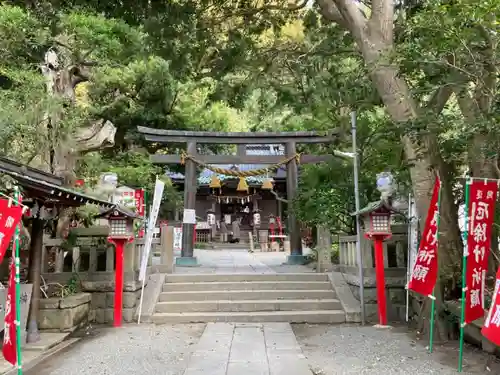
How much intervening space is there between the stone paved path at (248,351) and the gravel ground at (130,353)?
10.0 inches

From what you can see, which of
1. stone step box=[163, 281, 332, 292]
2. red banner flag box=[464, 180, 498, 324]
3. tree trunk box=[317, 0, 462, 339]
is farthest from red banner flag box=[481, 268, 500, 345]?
stone step box=[163, 281, 332, 292]

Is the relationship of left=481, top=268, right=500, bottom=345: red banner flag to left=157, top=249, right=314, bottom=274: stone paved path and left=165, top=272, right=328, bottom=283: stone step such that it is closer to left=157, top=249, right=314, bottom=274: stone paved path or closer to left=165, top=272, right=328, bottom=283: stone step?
left=165, top=272, right=328, bottom=283: stone step

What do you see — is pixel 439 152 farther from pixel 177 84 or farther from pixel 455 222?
pixel 177 84

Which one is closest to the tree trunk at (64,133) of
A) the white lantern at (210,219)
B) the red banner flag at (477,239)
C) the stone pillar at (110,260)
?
the stone pillar at (110,260)

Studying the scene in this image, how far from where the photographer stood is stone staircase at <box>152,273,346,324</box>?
26.2 ft

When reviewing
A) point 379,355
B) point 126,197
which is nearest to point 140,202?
point 126,197

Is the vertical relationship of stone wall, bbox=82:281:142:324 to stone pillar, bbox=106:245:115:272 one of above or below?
below

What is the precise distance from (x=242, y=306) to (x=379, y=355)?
3.20 meters

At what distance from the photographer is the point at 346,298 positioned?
852 centimetres

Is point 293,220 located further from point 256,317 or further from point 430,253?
point 430,253

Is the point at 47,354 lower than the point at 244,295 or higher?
lower

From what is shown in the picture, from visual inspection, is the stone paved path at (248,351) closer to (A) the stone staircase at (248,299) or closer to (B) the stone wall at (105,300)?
(A) the stone staircase at (248,299)

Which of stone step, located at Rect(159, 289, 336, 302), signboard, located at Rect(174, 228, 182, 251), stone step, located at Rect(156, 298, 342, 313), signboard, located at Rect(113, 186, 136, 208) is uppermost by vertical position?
signboard, located at Rect(113, 186, 136, 208)

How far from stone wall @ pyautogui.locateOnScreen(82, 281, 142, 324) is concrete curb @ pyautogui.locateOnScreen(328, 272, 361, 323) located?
4063 millimetres
